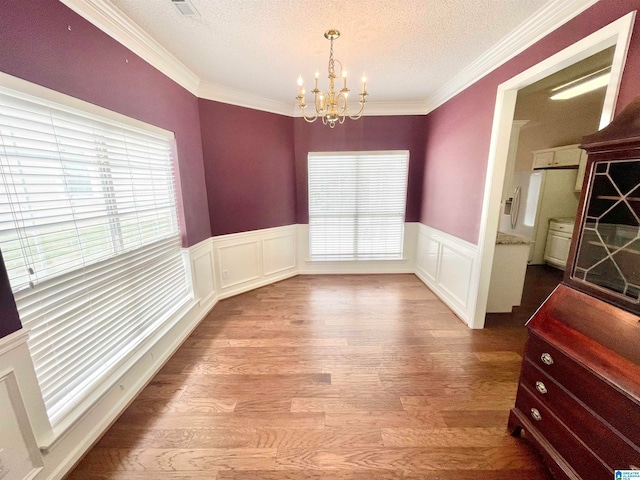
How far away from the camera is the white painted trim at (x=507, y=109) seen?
137cm

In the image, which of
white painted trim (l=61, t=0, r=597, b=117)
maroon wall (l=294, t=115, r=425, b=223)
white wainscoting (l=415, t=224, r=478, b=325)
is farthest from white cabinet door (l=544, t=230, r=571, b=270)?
white painted trim (l=61, t=0, r=597, b=117)

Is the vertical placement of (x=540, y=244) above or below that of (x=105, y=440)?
above

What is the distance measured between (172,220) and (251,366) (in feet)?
5.38

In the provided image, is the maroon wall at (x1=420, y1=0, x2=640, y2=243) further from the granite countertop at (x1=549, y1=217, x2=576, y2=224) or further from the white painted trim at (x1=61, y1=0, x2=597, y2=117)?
the granite countertop at (x1=549, y1=217, x2=576, y2=224)

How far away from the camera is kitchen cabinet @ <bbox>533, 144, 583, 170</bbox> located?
3.87 m

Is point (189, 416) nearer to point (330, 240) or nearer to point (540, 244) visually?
point (330, 240)

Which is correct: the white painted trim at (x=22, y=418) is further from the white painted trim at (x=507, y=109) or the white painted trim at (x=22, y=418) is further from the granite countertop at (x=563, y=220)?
the granite countertop at (x=563, y=220)

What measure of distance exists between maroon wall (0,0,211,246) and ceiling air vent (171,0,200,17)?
55cm

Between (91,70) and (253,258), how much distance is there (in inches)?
103

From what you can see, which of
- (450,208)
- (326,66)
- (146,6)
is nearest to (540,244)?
(450,208)

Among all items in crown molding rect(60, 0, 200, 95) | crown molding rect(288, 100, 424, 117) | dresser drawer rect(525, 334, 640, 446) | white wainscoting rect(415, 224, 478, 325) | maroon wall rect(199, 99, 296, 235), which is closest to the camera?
dresser drawer rect(525, 334, 640, 446)

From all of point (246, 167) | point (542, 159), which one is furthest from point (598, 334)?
point (542, 159)

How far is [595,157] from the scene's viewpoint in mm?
1229

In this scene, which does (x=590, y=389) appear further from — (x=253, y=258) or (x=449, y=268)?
(x=253, y=258)
